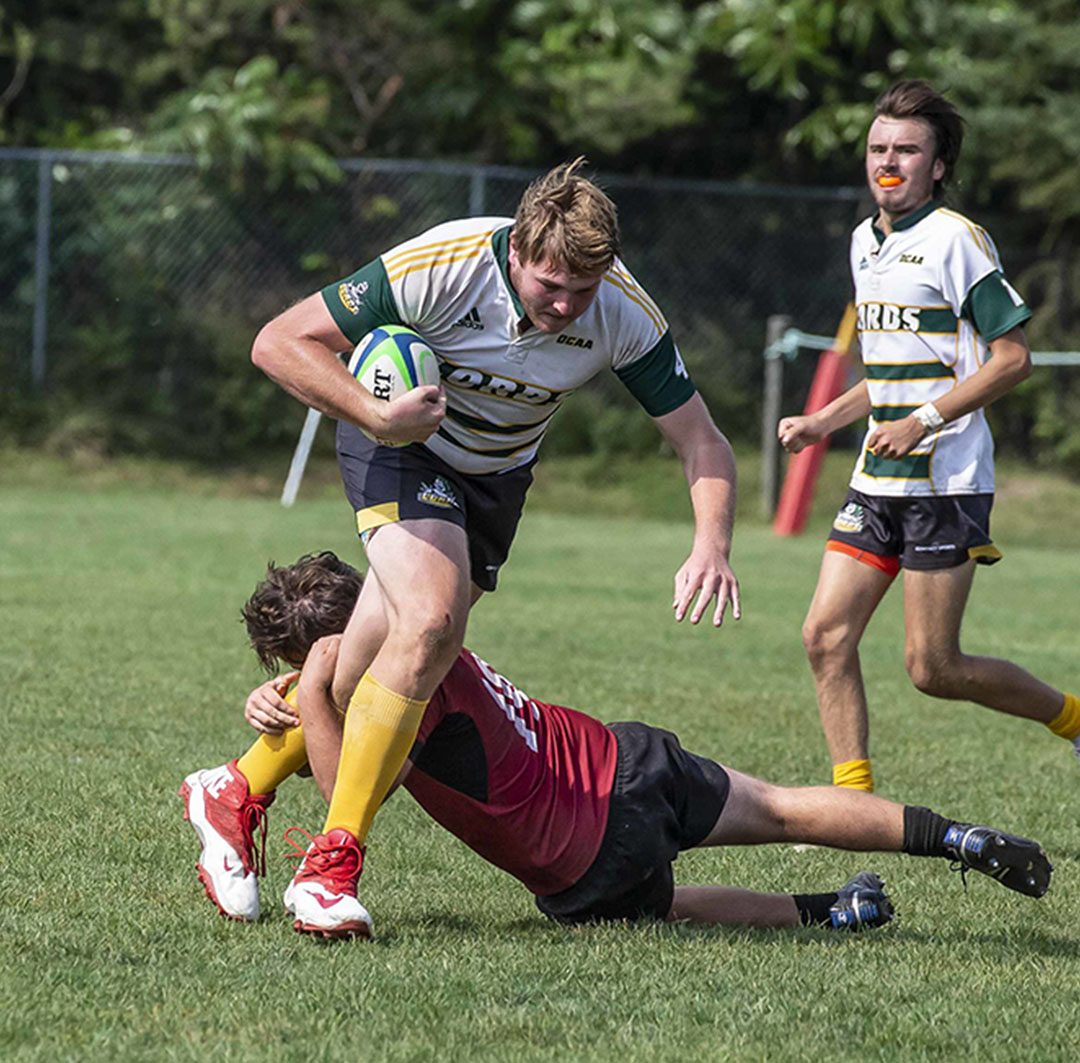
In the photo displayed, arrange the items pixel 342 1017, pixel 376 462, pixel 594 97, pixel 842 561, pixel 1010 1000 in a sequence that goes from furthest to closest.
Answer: pixel 594 97 < pixel 842 561 < pixel 376 462 < pixel 1010 1000 < pixel 342 1017

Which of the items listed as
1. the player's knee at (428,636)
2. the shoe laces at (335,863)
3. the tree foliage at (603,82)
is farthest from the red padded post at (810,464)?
the shoe laces at (335,863)

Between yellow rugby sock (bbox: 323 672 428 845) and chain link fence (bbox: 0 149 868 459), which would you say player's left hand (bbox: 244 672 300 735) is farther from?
chain link fence (bbox: 0 149 868 459)

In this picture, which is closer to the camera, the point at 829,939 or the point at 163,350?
the point at 829,939

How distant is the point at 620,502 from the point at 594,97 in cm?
473

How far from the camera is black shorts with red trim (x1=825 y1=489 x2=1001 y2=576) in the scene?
596 centimetres

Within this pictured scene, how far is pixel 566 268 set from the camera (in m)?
4.32

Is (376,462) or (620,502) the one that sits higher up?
(376,462)

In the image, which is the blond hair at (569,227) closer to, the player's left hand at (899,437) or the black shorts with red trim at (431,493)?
the black shorts with red trim at (431,493)

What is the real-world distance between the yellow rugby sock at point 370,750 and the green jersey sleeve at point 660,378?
1000 millimetres

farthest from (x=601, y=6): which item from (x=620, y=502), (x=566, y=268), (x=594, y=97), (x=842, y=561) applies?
(x=566, y=268)

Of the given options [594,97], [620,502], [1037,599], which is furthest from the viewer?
[594,97]

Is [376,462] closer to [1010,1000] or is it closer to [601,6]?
[1010,1000]

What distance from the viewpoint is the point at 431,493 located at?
465 centimetres

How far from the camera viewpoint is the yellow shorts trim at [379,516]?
15.1ft
